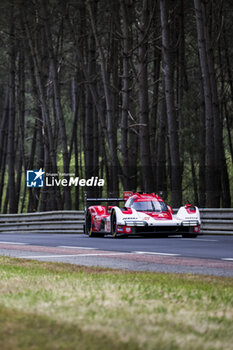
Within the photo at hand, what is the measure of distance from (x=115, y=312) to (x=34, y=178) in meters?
28.7

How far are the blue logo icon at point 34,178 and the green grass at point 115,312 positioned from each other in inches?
964

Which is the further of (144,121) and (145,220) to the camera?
(144,121)

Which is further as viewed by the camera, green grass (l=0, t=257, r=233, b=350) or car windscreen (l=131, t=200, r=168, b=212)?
car windscreen (l=131, t=200, r=168, b=212)

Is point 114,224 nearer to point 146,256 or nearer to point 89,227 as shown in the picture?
point 89,227

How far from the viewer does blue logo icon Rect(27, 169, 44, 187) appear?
33.7m

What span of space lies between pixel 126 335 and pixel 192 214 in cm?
1581

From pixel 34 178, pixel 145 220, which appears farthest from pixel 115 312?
pixel 34 178

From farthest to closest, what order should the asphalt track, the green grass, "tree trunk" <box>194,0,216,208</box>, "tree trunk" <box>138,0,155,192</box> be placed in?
"tree trunk" <box>138,0,155,192</box>, "tree trunk" <box>194,0,216,208</box>, the asphalt track, the green grass

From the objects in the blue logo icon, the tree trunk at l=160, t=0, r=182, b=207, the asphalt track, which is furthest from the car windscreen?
the blue logo icon

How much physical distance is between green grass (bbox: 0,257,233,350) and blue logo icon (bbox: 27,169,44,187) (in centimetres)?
2448

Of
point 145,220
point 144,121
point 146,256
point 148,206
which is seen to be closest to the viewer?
point 146,256

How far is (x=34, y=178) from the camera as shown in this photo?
113 ft

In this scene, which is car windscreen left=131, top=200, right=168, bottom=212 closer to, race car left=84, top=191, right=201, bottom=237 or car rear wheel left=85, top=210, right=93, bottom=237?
race car left=84, top=191, right=201, bottom=237

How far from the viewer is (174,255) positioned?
13.5 metres
